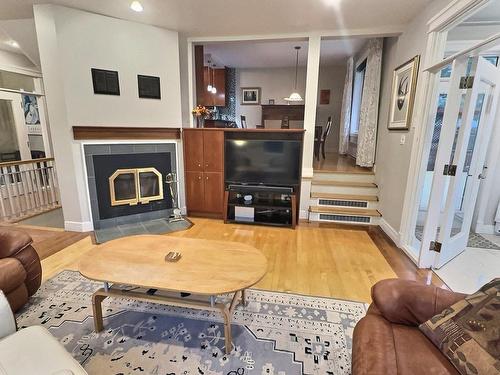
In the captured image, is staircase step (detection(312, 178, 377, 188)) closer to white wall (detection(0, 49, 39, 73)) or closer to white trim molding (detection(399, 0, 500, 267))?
white trim molding (detection(399, 0, 500, 267))

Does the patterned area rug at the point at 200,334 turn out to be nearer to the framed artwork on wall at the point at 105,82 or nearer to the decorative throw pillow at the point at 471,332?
the decorative throw pillow at the point at 471,332

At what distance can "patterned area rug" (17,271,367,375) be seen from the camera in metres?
1.48

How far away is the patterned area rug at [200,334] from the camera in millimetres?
1481

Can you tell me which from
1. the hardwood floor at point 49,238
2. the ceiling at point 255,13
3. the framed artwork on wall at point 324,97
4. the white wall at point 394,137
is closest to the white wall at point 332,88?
the framed artwork on wall at point 324,97

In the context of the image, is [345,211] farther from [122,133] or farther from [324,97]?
[324,97]

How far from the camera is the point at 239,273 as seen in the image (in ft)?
5.24

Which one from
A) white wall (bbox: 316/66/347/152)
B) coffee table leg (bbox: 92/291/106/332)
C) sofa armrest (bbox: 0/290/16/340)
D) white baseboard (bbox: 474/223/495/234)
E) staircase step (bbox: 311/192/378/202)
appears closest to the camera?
sofa armrest (bbox: 0/290/16/340)

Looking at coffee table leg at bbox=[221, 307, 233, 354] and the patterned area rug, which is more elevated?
coffee table leg at bbox=[221, 307, 233, 354]

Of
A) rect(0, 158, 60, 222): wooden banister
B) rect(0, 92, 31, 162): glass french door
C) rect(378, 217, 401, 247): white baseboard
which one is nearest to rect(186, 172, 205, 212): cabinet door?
rect(0, 158, 60, 222): wooden banister

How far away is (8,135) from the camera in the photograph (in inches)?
204

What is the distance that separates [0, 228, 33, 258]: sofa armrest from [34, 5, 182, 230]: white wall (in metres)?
1.48

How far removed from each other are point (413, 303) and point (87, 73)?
392 cm

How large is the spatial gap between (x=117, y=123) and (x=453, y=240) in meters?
4.26

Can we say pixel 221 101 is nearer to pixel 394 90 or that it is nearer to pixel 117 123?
pixel 117 123
